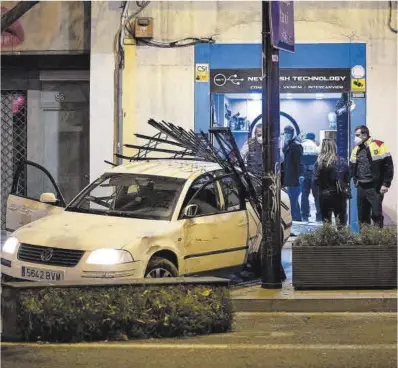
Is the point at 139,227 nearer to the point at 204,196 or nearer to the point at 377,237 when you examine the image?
the point at 204,196

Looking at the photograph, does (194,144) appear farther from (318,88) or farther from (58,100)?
(58,100)

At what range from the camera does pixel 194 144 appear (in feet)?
34.4

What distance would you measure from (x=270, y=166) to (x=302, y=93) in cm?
497

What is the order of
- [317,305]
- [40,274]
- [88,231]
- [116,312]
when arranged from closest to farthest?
[116,312] < [40,274] < [88,231] < [317,305]

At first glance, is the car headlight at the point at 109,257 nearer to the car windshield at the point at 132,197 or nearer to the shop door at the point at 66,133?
the car windshield at the point at 132,197

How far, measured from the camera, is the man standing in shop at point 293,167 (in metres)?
13.8

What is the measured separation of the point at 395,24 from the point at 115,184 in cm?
691

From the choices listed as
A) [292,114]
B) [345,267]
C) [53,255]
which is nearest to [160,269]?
[53,255]

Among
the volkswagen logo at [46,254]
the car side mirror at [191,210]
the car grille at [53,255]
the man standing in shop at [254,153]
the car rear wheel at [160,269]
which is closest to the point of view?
the car grille at [53,255]

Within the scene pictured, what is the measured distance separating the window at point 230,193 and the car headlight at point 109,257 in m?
1.96

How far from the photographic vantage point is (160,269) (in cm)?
819

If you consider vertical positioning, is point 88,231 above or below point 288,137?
below

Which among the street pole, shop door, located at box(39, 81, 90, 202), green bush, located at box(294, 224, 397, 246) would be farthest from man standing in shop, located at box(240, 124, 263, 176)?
shop door, located at box(39, 81, 90, 202)

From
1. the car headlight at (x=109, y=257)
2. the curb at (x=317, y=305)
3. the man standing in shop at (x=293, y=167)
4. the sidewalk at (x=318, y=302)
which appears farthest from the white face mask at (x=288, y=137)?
the car headlight at (x=109, y=257)
